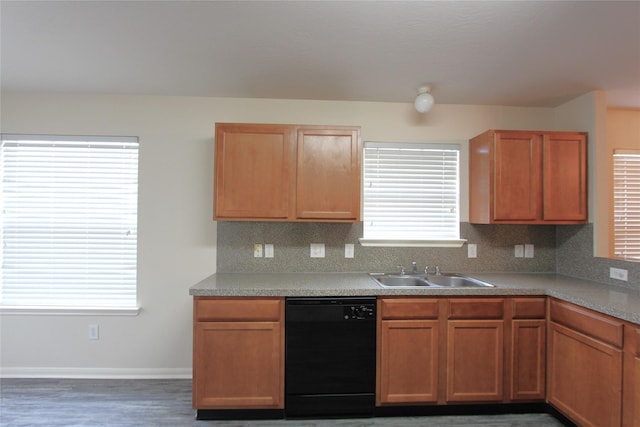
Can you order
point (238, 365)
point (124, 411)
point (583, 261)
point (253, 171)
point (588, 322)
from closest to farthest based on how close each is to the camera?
point (588, 322) → point (238, 365) → point (124, 411) → point (253, 171) → point (583, 261)

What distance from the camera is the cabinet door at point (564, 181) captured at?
2.54m

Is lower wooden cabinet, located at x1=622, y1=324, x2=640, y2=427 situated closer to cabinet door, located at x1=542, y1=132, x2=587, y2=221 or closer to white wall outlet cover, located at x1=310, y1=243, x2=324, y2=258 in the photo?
cabinet door, located at x1=542, y1=132, x2=587, y2=221

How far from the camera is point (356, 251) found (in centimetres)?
282

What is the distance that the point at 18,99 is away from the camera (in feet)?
8.91

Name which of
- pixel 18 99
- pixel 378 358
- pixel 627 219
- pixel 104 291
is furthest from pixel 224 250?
pixel 627 219

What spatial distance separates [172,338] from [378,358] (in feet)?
5.93

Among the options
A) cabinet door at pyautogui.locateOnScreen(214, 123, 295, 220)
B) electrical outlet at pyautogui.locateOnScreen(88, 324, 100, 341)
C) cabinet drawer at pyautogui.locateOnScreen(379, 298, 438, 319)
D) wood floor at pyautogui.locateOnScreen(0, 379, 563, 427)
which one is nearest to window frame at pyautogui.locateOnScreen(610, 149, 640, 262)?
wood floor at pyautogui.locateOnScreen(0, 379, 563, 427)

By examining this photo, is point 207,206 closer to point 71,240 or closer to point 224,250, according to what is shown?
point 224,250

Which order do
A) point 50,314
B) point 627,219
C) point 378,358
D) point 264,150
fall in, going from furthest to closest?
point 627,219
point 50,314
point 264,150
point 378,358

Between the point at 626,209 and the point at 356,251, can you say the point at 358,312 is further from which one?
the point at 626,209

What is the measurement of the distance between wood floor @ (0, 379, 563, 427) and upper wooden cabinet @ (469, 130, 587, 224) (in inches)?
59.0

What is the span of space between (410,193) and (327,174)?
90cm

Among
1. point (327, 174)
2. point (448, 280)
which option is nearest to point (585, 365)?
point (448, 280)

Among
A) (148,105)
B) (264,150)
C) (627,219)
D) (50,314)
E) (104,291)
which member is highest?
(148,105)
